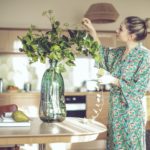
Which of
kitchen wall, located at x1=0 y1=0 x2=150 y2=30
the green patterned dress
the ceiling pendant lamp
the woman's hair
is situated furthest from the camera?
kitchen wall, located at x1=0 y1=0 x2=150 y2=30

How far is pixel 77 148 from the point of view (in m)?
5.12

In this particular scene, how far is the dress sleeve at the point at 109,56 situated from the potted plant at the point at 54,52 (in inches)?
15.7

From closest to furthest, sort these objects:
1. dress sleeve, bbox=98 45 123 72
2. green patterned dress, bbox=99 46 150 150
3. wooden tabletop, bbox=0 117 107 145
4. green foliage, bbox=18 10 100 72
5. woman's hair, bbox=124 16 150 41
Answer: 1. wooden tabletop, bbox=0 117 107 145
2. green foliage, bbox=18 10 100 72
3. green patterned dress, bbox=99 46 150 150
4. woman's hair, bbox=124 16 150 41
5. dress sleeve, bbox=98 45 123 72

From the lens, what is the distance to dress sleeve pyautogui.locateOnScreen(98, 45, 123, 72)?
244cm

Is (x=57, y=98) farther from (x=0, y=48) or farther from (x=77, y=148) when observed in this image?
(x=0, y=48)

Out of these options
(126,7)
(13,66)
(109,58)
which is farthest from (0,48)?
(109,58)

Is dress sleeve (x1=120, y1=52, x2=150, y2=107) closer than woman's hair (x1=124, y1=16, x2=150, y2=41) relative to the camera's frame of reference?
Yes

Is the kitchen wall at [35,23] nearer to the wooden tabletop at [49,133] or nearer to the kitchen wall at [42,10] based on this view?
the kitchen wall at [42,10]

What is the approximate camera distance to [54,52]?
1991mm

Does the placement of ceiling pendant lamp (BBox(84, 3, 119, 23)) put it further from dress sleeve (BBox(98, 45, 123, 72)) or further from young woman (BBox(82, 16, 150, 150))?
young woman (BBox(82, 16, 150, 150))

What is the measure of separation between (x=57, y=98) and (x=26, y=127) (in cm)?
25

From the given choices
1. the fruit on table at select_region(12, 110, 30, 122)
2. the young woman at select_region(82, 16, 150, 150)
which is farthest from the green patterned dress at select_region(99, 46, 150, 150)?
the fruit on table at select_region(12, 110, 30, 122)

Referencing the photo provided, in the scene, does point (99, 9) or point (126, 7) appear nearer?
point (99, 9)

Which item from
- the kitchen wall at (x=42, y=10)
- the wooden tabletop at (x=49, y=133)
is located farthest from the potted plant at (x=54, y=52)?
the kitchen wall at (x=42, y=10)
